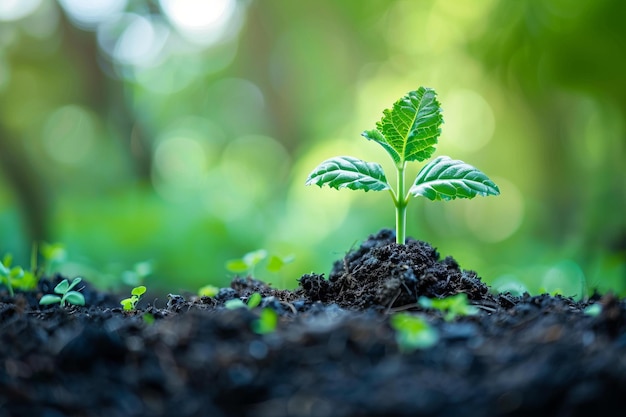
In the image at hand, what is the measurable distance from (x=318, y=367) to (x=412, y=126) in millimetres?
729

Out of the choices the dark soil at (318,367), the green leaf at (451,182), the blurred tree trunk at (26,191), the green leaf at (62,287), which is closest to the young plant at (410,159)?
the green leaf at (451,182)

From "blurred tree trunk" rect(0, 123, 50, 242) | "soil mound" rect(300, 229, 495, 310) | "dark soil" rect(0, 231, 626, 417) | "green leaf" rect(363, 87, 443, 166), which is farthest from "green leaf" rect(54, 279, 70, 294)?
"blurred tree trunk" rect(0, 123, 50, 242)

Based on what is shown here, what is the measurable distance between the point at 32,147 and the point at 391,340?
5483 mm

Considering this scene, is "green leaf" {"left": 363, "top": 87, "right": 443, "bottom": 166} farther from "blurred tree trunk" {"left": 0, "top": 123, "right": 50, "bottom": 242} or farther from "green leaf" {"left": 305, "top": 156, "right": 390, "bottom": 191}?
"blurred tree trunk" {"left": 0, "top": 123, "right": 50, "bottom": 242}

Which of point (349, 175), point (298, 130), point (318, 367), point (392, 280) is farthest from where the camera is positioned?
point (298, 130)

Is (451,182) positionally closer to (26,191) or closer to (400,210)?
(400,210)

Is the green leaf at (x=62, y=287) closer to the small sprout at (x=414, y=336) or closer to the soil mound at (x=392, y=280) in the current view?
the soil mound at (x=392, y=280)

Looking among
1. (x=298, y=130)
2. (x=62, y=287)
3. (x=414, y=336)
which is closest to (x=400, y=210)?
(x=414, y=336)

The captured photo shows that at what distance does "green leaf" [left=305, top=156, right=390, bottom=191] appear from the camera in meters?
1.23

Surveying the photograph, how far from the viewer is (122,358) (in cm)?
82

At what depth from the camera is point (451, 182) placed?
122 centimetres

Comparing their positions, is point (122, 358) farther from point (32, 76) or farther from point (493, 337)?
point (32, 76)

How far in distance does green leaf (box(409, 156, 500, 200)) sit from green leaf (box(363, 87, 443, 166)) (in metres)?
0.06

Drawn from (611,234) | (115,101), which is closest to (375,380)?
(611,234)
